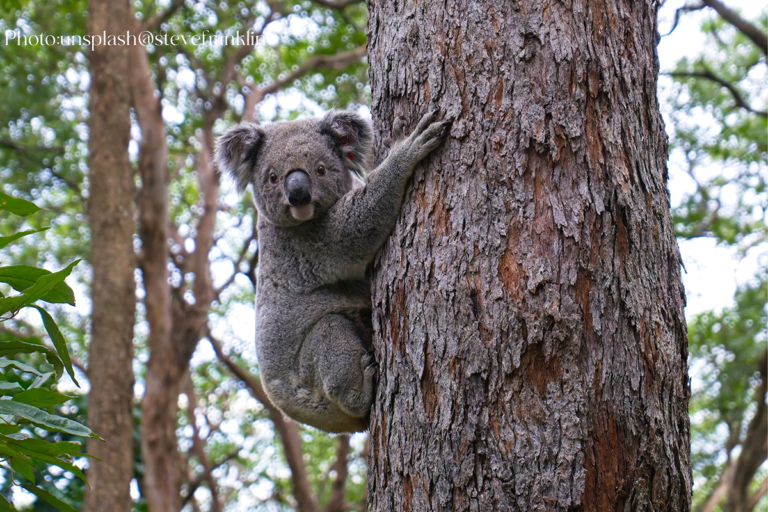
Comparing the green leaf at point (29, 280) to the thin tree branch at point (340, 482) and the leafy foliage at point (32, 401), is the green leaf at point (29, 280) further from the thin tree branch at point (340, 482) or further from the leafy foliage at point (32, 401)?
the thin tree branch at point (340, 482)

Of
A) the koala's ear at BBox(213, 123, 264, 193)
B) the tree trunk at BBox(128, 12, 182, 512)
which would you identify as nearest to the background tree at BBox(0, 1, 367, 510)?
the tree trunk at BBox(128, 12, 182, 512)

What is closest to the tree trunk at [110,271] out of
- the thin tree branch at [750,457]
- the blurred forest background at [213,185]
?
the blurred forest background at [213,185]

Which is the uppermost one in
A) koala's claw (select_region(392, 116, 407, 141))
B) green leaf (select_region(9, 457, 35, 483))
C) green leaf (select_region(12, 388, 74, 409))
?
koala's claw (select_region(392, 116, 407, 141))

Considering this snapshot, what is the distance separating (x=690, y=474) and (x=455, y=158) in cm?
113

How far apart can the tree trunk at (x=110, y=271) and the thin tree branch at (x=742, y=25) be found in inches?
262

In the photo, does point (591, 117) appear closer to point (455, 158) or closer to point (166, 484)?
point (455, 158)

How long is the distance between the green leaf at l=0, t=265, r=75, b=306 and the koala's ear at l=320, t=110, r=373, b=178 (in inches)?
57.3

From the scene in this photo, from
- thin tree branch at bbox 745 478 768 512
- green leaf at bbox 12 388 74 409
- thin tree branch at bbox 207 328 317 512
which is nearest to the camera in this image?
green leaf at bbox 12 388 74 409

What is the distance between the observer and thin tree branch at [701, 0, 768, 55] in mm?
7164

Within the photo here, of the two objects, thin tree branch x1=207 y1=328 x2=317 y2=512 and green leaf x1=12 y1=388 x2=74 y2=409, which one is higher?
thin tree branch x1=207 y1=328 x2=317 y2=512

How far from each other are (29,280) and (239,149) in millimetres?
1299

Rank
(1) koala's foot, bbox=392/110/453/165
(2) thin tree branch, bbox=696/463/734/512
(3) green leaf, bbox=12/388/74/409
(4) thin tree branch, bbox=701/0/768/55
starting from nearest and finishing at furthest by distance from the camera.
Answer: (3) green leaf, bbox=12/388/74/409, (1) koala's foot, bbox=392/110/453/165, (4) thin tree branch, bbox=701/0/768/55, (2) thin tree branch, bbox=696/463/734/512

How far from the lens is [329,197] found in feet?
9.52

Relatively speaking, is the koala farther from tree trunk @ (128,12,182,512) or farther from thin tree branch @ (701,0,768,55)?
thin tree branch @ (701,0,768,55)
